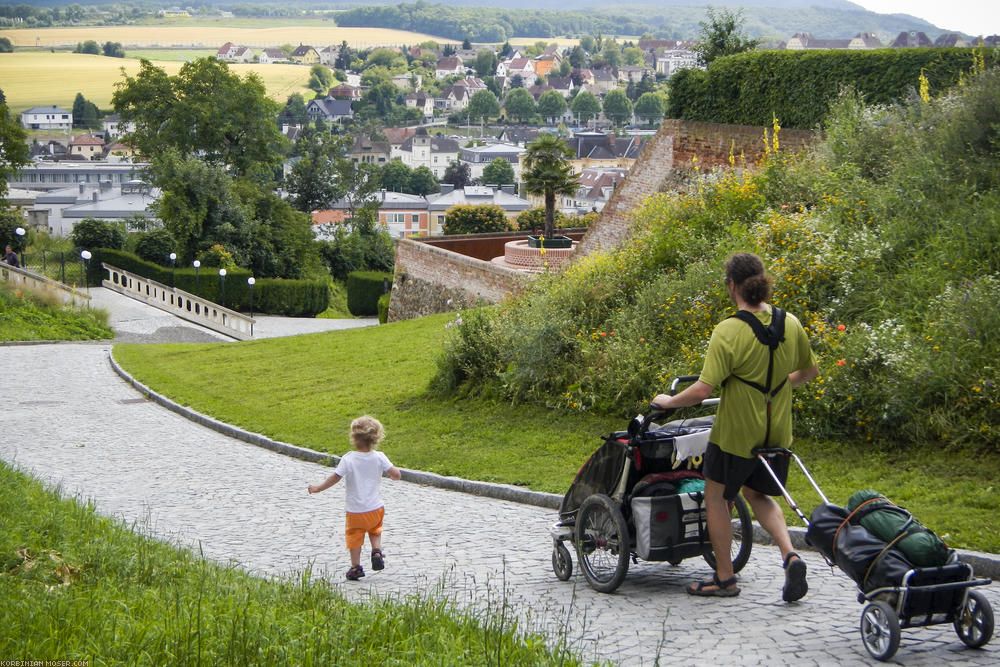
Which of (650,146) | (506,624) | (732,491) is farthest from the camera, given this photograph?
(650,146)

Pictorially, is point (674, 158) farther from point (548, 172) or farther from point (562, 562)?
point (562, 562)

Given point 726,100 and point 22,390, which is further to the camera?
point 726,100

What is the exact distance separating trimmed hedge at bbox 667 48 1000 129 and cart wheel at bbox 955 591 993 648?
1307cm

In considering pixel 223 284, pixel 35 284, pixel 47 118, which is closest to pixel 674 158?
pixel 35 284

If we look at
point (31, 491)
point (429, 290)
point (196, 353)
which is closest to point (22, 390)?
point (196, 353)

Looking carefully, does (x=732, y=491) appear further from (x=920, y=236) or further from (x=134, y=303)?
(x=134, y=303)

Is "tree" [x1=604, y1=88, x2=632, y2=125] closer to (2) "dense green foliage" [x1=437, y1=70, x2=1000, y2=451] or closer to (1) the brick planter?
(1) the brick planter

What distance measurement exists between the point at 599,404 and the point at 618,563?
5.41 metres

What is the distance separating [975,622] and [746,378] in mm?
1572

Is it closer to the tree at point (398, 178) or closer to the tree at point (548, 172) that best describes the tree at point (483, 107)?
the tree at point (398, 178)

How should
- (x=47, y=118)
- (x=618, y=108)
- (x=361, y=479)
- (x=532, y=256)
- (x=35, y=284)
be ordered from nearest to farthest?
(x=361, y=479) < (x=532, y=256) < (x=35, y=284) < (x=47, y=118) < (x=618, y=108)

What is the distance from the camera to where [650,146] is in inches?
1008

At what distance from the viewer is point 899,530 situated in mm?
5125

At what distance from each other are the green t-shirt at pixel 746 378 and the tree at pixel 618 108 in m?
191
